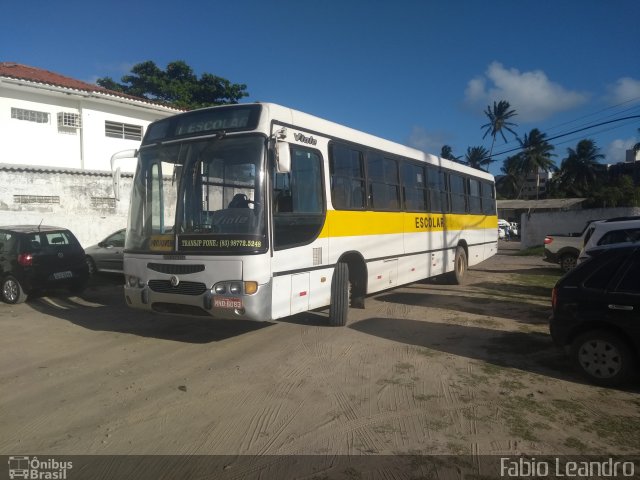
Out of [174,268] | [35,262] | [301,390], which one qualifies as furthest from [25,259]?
[301,390]

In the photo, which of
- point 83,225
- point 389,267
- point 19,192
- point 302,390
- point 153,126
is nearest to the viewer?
point 302,390

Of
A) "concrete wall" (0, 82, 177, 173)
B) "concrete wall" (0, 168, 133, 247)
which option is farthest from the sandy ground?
"concrete wall" (0, 82, 177, 173)

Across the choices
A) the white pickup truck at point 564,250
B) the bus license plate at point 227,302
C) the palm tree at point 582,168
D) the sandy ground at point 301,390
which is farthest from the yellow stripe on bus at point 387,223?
the palm tree at point 582,168

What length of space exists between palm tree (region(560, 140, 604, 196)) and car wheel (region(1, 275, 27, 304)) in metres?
57.6

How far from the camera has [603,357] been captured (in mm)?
5254

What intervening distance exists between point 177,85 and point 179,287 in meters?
30.7

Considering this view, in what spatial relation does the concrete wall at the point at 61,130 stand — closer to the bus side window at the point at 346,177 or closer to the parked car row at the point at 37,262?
the parked car row at the point at 37,262

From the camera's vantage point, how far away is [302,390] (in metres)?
5.15

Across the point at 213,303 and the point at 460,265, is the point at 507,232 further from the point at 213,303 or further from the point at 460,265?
the point at 213,303

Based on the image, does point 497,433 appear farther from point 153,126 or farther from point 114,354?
point 153,126

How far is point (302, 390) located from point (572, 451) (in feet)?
8.53

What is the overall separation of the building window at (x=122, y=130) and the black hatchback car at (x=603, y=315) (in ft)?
59.8

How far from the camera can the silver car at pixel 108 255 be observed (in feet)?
42.7

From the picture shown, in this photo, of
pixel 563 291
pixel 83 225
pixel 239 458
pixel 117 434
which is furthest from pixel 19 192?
pixel 563 291
